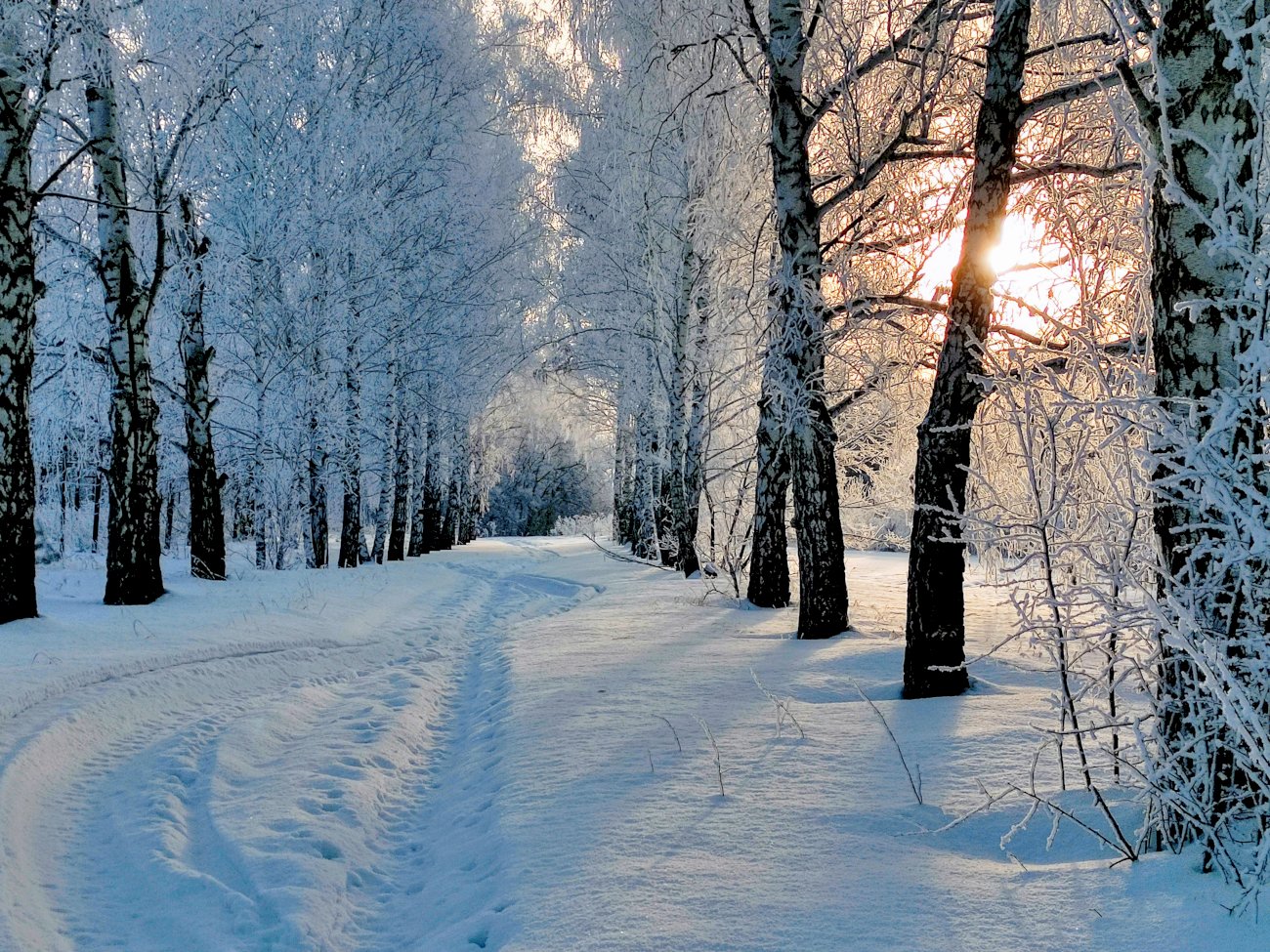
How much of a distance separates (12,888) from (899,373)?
24.3 ft

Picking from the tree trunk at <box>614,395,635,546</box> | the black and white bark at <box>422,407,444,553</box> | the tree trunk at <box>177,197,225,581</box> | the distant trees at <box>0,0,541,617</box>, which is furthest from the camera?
the black and white bark at <box>422,407,444,553</box>

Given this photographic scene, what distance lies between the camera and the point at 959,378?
4.80 meters

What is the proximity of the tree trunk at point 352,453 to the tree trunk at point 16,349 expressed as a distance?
7.57 metres

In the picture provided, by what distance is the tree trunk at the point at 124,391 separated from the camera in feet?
27.0

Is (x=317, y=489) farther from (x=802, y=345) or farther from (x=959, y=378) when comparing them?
(x=959, y=378)

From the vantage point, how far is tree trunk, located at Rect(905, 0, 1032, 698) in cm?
478

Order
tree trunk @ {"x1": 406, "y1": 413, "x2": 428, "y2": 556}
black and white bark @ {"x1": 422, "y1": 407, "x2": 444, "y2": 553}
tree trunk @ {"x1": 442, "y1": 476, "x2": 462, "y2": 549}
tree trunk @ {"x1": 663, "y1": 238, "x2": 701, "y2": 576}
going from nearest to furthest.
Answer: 1. tree trunk @ {"x1": 663, "y1": 238, "x2": 701, "y2": 576}
2. tree trunk @ {"x1": 406, "y1": 413, "x2": 428, "y2": 556}
3. black and white bark @ {"x1": 422, "y1": 407, "x2": 444, "y2": 553}
4. tree trunk @ {"x1": 442, "y1": 476, "x2": 462, "y2": 549}

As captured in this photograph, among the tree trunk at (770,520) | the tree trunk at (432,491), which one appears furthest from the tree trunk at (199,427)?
the tree trunk at (432,491)

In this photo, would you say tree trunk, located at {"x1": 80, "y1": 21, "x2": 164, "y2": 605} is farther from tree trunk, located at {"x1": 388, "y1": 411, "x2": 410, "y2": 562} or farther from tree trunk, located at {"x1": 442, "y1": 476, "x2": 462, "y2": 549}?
tree trunk, located at {"x1": 442, "y1": 476, "x2": 462, "y2": 549}

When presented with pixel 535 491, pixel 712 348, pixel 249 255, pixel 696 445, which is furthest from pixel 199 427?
pixel 535 491

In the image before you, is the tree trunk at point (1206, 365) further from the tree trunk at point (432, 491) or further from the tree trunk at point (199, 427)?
the tree trunk at point (432, 491)

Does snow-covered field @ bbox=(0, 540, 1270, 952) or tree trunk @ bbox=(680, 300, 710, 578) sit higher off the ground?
tree trunk @ bbox=(680, 300, 710, 578)

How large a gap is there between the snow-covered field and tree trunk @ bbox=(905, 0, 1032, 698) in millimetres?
371

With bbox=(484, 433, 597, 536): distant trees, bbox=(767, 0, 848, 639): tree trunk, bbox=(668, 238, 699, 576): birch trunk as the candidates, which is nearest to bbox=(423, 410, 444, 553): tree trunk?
bbox=(668, 238, 699, 576): birch trunk
